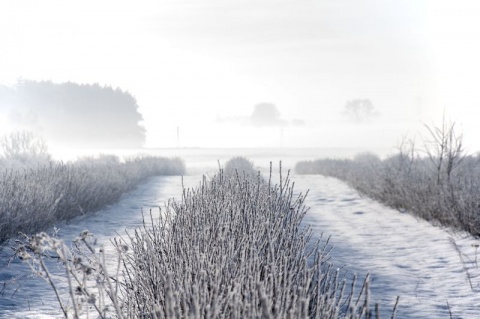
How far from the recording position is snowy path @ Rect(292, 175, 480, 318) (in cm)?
489

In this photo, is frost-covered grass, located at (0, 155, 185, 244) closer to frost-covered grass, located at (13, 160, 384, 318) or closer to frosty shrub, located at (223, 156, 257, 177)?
frost-covered grass, located at (13, 160, 384, 318)

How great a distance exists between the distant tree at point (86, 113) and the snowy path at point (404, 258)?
3872 centimetres

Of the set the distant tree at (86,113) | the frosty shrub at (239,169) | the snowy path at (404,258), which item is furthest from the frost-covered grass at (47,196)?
the distant tree at (86,113)

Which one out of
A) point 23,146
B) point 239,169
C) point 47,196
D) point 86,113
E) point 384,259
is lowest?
point 384,259

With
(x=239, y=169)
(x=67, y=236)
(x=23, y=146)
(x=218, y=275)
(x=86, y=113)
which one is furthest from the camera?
Result: (x=86, y=113)

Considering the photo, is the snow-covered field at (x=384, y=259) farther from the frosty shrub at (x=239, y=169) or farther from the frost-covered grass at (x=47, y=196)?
the frosty shrub at (x=239, y=169)

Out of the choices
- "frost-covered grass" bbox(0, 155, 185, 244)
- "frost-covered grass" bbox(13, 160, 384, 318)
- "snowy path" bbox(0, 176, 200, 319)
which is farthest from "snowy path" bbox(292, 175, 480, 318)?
"frost-covered grass" bbox(0, 155, 185, 244)

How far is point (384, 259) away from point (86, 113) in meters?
44.0

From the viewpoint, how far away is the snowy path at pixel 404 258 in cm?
489

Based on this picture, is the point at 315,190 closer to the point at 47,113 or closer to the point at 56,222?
the point at 56,222

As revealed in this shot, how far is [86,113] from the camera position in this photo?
157 ft

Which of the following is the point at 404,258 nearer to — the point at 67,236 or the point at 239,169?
the point at 67,236

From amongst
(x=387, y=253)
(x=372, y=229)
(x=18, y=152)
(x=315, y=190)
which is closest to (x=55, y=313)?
(x=387, y=253)

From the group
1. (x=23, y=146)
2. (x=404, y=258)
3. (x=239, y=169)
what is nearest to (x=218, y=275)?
(x=404, y=258)
